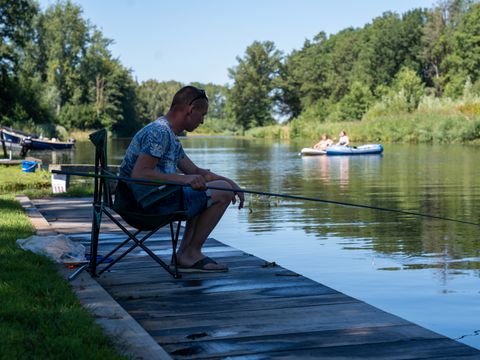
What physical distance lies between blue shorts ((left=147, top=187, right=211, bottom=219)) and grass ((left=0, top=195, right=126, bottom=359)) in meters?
0.85

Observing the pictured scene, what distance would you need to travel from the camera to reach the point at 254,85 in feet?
380

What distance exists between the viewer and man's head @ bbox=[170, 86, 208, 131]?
19.7 feet

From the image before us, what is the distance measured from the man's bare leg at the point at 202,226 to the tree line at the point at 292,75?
44.4 meters

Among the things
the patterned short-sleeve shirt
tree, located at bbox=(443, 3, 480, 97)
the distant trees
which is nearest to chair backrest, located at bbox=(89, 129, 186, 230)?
the patterned short-sleeve shirt

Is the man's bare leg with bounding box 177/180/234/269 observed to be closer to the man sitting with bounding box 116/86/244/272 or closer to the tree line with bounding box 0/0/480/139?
the man sitting with bounding box 116/86/244/272

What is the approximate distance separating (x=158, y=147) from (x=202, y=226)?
0.75 metres

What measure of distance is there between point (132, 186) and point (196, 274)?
33.0 inches

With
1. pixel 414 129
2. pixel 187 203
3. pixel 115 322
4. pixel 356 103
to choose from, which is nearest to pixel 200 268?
pixel 187 203

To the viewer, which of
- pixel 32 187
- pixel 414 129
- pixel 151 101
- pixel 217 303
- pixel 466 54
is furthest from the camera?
pixel 151 101

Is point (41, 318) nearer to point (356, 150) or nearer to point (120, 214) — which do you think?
point (120, 214)

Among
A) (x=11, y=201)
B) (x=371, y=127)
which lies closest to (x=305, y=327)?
(x=11, y=201)

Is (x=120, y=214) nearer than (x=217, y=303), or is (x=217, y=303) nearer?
(x=217, y=303)

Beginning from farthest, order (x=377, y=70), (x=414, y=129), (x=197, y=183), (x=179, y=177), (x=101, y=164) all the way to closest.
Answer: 1. (x=377, y=70)
2. (x=414, y=129)
3. (x=101, y=164)
4. (x=179, y=177)
5. (x=197, y=183)

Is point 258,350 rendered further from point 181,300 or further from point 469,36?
point 469,36
